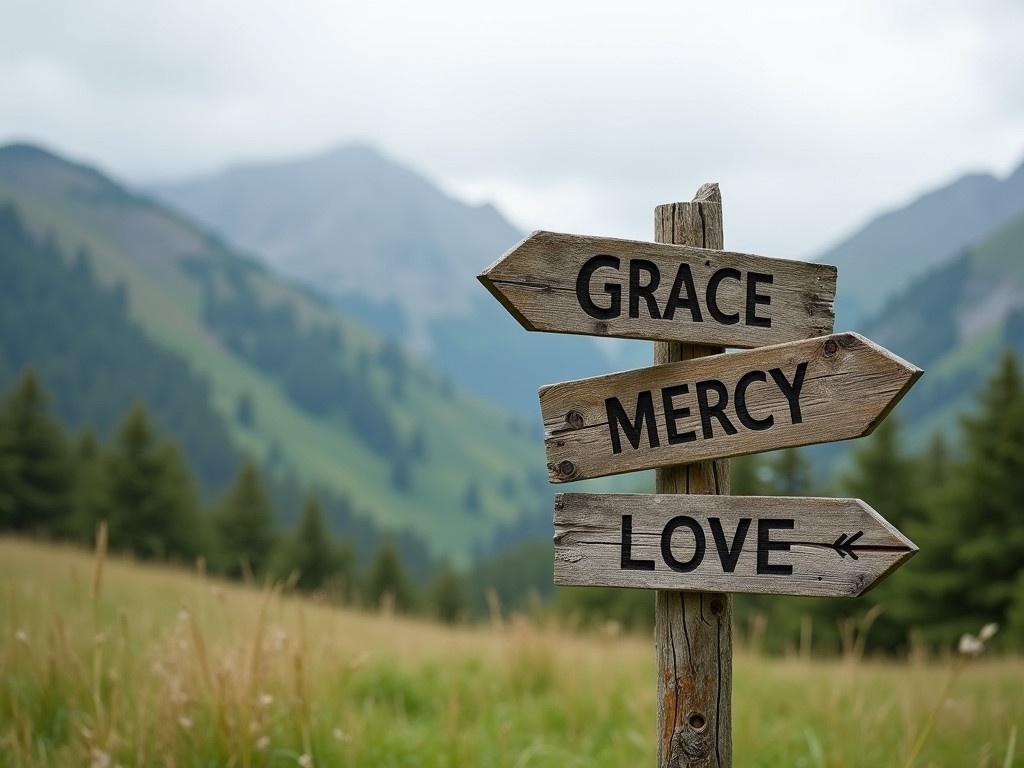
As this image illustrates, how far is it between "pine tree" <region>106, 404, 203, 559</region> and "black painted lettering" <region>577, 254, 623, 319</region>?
26402mm

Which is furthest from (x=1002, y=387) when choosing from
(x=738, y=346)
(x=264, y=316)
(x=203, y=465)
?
(x=264, y=316)

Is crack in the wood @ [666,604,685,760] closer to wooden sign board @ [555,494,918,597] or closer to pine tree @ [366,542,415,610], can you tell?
wooden sign board @ [555,494,918,597]

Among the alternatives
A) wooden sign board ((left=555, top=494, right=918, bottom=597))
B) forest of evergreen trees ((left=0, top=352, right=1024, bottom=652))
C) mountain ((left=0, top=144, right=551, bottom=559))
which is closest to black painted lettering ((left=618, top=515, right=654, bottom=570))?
wooden sign board ((left=555, top=494, right=918, bottom=597))

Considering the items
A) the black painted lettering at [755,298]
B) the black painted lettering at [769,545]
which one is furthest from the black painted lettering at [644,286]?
the black painted lettering at [769,545]

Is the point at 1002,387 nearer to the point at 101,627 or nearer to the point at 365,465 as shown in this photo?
the point at 101,627

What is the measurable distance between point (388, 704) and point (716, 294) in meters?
3.10

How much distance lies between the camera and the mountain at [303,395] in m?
138

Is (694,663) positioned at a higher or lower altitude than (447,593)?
higher

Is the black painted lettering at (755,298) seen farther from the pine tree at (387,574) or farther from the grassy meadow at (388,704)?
the pine tree at (387,574)

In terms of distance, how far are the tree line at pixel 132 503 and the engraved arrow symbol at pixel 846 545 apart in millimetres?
23408

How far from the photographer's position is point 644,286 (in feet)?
7.63

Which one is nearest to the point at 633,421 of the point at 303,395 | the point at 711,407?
the point at 711,407

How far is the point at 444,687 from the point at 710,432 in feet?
9.95

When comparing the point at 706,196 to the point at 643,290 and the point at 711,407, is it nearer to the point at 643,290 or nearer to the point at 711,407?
the point at 643,290
